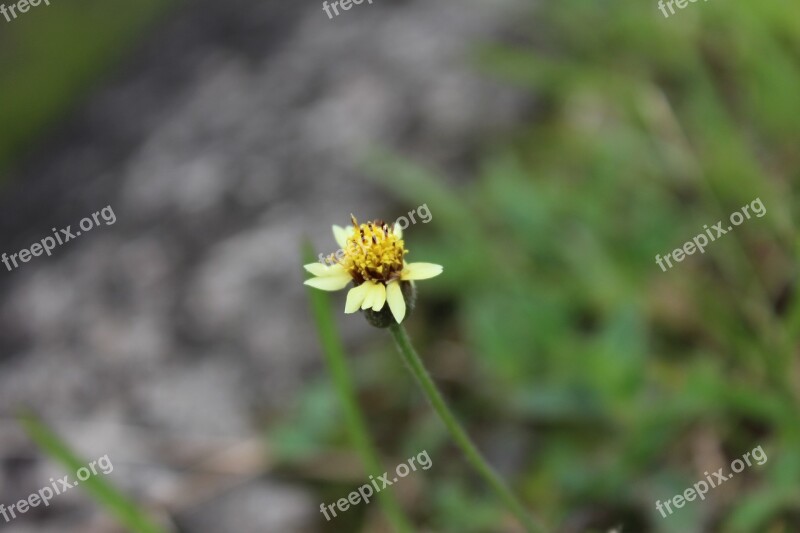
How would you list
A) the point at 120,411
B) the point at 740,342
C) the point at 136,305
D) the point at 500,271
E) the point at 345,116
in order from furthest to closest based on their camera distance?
1. the point at 345,116
2. the point at 136,305
3. the point at 120,411
4. the point at 500,271
5. the point at 740,342

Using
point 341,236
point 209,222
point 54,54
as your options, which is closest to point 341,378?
point 341,236

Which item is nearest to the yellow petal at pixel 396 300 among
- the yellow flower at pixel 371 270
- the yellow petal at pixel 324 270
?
the yellow flower at pixel 371 270

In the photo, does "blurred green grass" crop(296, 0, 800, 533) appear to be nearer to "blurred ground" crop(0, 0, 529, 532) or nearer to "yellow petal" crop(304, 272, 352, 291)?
"blurred ground" crop(0, 0, 529, 532)

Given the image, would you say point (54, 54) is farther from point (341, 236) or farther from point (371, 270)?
point (371, 270)

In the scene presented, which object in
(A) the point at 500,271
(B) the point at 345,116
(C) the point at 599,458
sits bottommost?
(C) the point at 599,458

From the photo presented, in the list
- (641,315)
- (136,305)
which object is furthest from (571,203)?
(136,305)

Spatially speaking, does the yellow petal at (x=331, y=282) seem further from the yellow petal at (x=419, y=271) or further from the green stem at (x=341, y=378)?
the green stem at (x=341, y=378)

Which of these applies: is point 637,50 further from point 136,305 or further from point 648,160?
point 136,305
